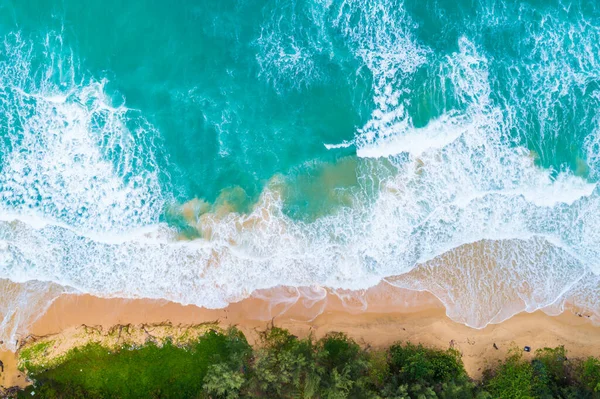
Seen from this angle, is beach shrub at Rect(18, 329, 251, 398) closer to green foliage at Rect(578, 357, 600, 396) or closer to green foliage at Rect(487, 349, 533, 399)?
green foliage at Rect(487, 349, 533, 399)

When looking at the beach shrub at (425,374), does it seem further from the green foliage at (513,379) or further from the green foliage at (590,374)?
the green foliage at (590,374)

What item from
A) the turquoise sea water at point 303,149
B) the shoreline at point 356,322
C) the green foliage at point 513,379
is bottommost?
the green foliage at point 513,379

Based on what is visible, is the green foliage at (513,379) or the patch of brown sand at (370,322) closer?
the green foliage at (513,379)

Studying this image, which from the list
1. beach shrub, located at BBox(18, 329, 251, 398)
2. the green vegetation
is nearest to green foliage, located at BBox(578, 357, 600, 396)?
the green vegetation

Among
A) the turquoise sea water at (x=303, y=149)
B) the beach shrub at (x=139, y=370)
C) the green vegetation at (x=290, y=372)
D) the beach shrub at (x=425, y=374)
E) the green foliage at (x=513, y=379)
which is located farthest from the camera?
the turquoise sea water at (x=303, y=149)

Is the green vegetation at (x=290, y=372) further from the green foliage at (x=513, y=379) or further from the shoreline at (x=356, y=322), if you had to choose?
the shoreline at (x=356, y=322)

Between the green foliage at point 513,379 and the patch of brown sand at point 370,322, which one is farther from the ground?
the patch of brown sand at point 370,322

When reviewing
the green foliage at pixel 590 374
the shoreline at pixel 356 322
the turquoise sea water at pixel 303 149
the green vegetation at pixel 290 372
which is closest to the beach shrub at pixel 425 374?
the green vegetation at pixel 290 372

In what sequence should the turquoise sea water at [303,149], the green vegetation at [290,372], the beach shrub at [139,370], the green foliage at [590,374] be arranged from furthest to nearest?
the turquoise sea water at [303,149]
the beach shrub at [139,370]
the green foliage at [590,374]
the green vegetation at [290,372]

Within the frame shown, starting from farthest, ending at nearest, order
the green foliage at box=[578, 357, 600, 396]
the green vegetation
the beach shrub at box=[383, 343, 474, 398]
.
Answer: the green foliage at box=[578, 357, 600, 396] < the green vegetation < the beach shrub at box=[383, 343, 474, 398]
